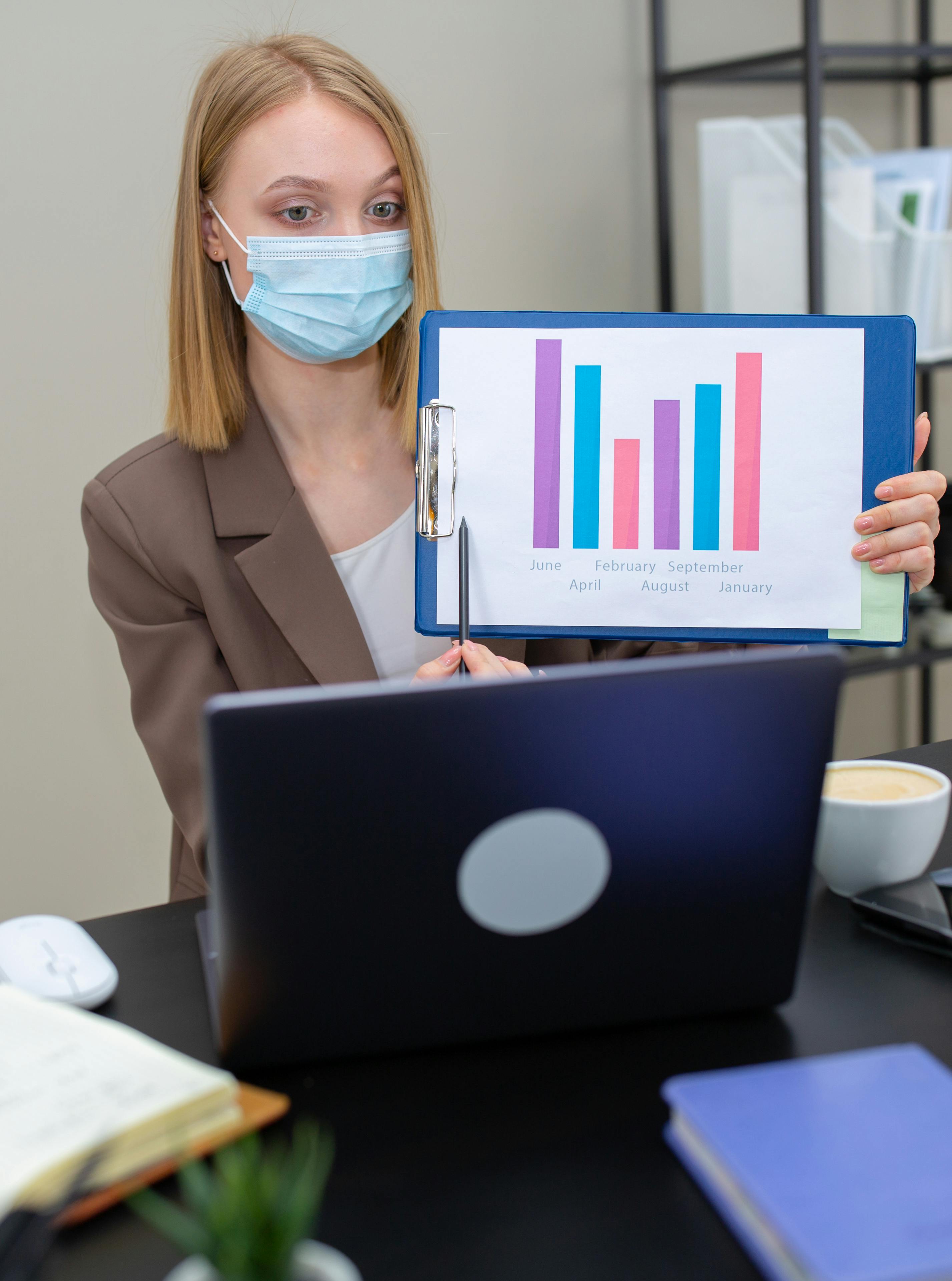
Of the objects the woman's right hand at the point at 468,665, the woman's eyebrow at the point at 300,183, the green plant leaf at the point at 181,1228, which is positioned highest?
the woman's eyebrow at the point at 300,183

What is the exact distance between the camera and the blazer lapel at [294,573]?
119 cm

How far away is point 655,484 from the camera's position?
0.92 metres

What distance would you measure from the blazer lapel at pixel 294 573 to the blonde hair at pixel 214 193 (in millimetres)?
76

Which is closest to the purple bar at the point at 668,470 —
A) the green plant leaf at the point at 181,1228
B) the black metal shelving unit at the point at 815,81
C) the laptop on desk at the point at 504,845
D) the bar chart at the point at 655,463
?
the bar chart at the point at 655,463

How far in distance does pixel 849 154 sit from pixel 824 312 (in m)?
0.46

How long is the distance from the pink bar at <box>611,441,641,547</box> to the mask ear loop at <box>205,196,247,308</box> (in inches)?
20.7

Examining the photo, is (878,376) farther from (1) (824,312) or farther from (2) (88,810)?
(2) (88,810)

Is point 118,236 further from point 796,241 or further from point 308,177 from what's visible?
point 796,241

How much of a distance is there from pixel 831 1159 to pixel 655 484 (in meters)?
0.57

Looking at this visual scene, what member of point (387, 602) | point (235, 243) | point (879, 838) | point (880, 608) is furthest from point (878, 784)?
point (235, 243)

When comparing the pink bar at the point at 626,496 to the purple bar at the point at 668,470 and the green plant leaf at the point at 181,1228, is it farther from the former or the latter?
the green plant leaf at the point at 181,1228

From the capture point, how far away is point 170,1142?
49 centimetres

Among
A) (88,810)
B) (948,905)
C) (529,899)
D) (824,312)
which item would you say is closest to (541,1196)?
(529,899)

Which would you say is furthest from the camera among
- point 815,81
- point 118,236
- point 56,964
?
point 815,81
